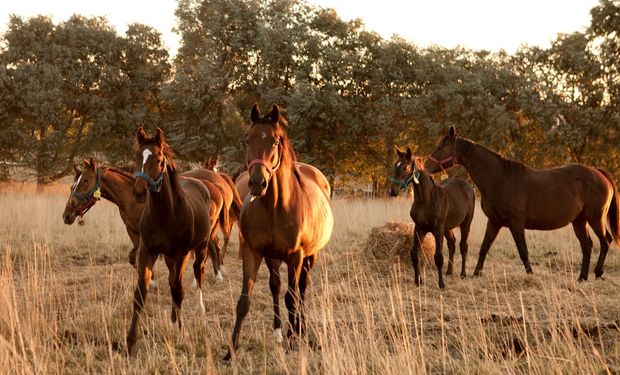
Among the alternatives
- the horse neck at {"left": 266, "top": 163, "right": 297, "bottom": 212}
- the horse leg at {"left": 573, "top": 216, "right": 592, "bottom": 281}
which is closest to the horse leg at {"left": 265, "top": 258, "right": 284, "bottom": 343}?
the horse neck at {"left": 266, "top": 163, "right": 297, "bottom": 212}

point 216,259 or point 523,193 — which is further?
point 523,193

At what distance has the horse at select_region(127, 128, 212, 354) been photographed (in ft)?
16.4

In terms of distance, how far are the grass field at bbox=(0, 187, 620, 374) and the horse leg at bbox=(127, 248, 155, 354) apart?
0.13 meters

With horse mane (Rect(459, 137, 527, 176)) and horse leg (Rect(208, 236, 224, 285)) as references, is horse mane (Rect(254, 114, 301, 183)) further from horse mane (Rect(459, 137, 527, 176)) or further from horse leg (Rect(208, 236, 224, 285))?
horse mane (Rect(459, 137, 527, 176))

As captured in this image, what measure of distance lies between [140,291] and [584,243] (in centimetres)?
734

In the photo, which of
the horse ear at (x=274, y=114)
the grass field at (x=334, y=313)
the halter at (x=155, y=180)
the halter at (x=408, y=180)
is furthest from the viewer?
the halter at (x=408, y=180)

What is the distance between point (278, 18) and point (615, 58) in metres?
14.0

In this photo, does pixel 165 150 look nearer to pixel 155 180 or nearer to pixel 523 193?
pixel 155 180

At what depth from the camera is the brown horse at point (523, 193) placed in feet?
29.7

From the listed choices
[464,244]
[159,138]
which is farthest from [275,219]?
[464,244]

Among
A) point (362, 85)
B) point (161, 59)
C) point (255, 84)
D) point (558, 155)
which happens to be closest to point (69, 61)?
point (161, 59)

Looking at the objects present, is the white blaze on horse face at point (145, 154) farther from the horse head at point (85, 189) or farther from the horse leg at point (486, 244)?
the horse leg at point (486, 244)

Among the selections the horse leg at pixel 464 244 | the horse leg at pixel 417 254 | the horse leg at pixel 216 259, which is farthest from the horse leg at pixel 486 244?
the horse leg at pixel 216 259

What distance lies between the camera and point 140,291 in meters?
5.14
